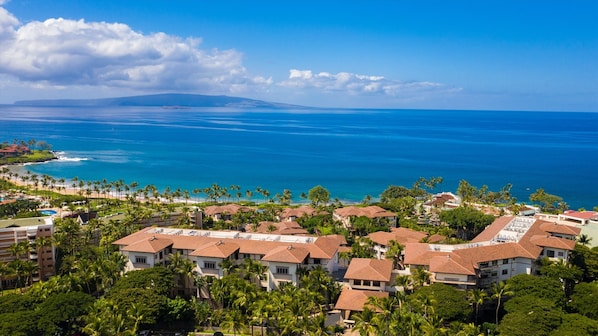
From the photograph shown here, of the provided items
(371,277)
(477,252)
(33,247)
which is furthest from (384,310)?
(33,247)

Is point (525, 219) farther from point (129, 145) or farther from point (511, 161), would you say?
point (129, 145)

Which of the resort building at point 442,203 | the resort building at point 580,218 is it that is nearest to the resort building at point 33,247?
the resort building at point 442,203

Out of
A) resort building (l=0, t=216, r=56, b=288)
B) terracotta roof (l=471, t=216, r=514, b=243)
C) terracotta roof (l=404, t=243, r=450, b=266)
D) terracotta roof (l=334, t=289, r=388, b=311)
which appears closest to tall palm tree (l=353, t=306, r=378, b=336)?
terracotta roof (l=334, t=289, r=388, b=311)

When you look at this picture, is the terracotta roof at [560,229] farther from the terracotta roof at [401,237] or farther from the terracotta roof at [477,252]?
the terracotta roof at [401,237]

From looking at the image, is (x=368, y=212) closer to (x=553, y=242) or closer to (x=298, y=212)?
(x=298, y=212)

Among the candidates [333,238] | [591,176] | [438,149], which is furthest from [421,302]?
[438,149]

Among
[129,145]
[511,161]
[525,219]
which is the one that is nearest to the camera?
[525,219]

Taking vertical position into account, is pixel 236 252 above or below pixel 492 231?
below
